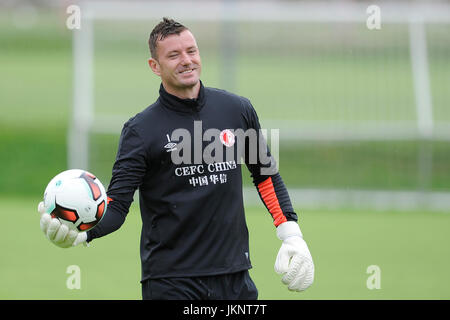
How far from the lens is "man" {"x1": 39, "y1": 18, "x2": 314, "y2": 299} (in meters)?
5.16

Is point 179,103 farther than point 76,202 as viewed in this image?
Yes

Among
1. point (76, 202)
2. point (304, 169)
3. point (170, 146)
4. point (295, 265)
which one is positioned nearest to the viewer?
point (76, 202)

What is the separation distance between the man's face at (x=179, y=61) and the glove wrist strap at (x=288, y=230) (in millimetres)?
1030

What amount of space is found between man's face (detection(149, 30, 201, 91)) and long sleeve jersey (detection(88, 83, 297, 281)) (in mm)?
100

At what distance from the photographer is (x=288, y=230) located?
5.40 metres

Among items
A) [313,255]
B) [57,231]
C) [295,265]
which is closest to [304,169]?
[313,255]

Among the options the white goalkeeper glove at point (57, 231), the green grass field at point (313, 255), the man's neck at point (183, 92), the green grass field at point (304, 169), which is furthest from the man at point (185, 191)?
the green grass field at point (304, 169)

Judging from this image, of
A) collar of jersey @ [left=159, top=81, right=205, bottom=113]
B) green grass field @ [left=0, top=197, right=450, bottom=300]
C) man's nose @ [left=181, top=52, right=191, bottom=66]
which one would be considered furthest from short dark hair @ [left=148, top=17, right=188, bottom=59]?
green grass field @ [left=0, top=197, right=450, bottom=300]

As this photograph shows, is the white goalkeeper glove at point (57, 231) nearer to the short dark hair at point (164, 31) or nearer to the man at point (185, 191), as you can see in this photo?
the man at point (185, 191)

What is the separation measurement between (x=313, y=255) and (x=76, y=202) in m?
6.13

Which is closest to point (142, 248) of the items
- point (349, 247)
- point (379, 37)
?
point (349, 247)

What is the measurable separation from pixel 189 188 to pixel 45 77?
24.7 meters

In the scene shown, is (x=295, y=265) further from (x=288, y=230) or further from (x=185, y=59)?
(x=185, y=59)

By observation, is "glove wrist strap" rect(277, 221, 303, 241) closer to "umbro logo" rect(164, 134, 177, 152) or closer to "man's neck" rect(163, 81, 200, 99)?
→ "umbro logo" rect(164, 134, 177, 152)
